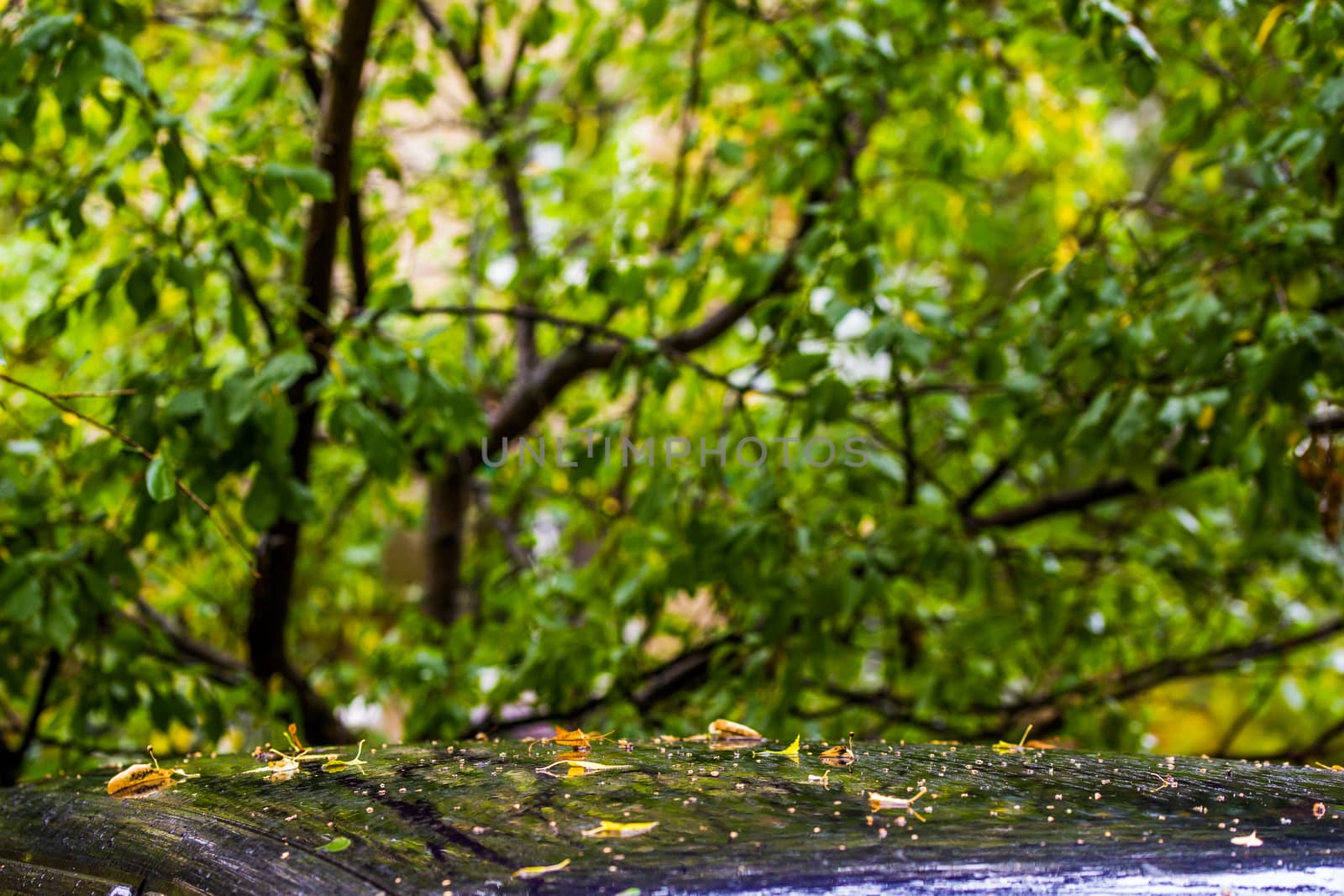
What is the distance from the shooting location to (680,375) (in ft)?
7.83

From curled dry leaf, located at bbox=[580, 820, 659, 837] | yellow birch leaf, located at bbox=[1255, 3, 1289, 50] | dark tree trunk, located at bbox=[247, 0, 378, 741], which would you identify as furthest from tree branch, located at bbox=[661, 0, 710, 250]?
curled dry leaf, located at bbox=[580, 820, 659, 837]

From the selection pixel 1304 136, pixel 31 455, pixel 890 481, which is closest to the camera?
pixel 1304 136

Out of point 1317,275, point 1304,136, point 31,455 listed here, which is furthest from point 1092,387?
point 31,455

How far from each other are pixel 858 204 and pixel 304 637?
306 centimetres

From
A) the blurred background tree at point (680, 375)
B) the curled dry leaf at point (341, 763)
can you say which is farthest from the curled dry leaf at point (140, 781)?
the blurred background tree at point (680, 375)

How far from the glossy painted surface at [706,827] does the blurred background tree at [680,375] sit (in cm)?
56

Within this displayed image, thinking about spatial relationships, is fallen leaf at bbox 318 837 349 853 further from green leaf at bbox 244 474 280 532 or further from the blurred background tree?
green leaf at bbox 244 474 280 532

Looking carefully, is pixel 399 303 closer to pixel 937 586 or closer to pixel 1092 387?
pixel 1092 387

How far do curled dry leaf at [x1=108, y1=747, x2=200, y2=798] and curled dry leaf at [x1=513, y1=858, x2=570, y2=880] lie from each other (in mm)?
541

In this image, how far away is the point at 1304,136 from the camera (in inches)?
69.4

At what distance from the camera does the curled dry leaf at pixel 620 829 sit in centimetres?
84

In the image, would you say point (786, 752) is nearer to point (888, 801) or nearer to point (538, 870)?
point (888, 801)

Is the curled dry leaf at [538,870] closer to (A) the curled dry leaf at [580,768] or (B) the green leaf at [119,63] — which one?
(A) the curled dry leaf at [580,768]

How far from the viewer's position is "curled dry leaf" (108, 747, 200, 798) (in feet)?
3.76
